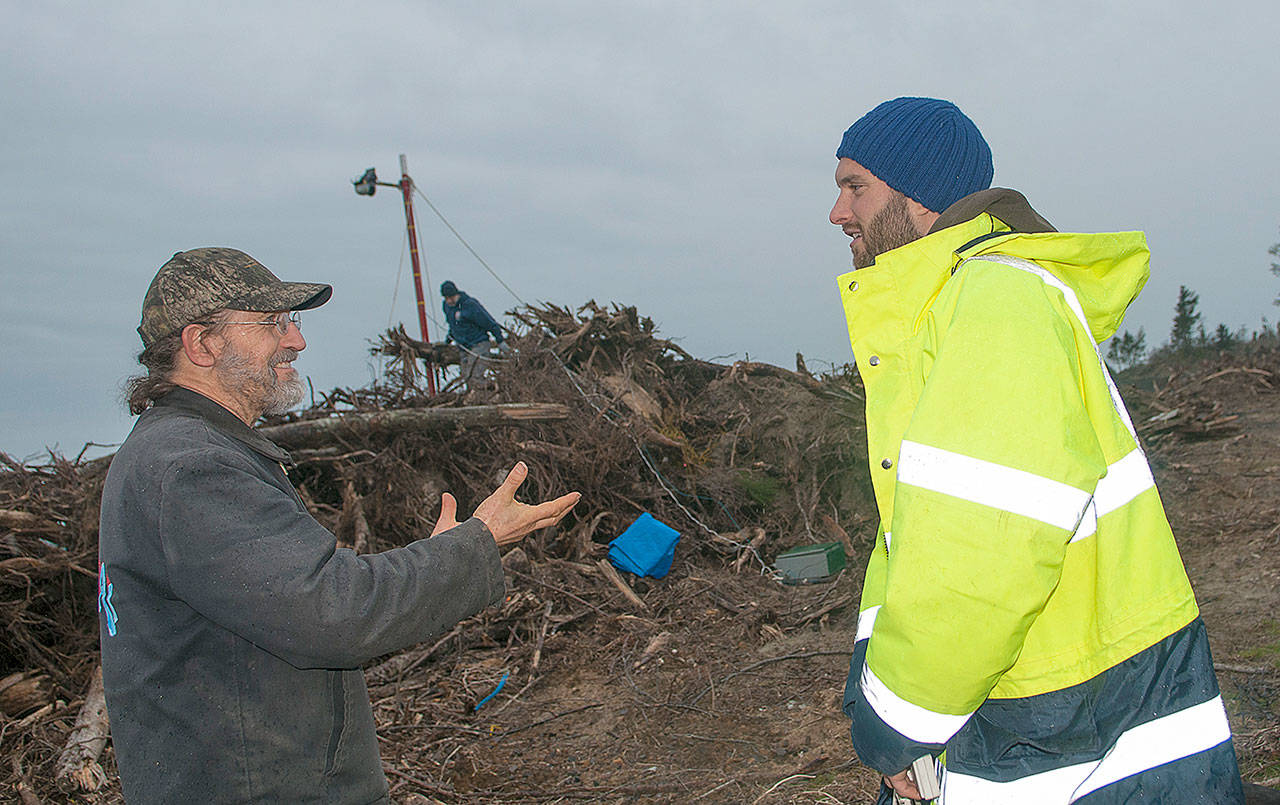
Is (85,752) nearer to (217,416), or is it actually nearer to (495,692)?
(495,692)

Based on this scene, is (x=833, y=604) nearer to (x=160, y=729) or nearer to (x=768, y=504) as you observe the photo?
(x=768, y=504)

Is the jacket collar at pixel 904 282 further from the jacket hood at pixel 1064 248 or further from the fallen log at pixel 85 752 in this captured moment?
the fallen log at pixel 85 752

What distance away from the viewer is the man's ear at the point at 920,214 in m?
2.08

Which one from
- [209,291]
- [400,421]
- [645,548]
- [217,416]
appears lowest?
[645,548]

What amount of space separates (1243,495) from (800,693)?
14.4ft

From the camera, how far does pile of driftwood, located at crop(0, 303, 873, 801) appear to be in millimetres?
5914

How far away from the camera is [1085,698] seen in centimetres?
144

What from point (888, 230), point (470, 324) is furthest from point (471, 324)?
point (888, 230)

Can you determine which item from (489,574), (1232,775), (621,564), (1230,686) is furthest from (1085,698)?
(621,564)

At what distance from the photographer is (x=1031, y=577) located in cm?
131

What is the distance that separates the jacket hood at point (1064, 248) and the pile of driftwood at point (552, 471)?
4.92 meters

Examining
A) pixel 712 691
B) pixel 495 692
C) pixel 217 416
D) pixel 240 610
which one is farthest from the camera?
pixel 495 692

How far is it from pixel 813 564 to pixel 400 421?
12.9ft

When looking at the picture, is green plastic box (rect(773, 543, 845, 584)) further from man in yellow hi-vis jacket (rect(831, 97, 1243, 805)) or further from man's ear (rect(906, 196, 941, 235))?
man in yellow hi-vis jacket (rect(831, 97, 1243, 805))
